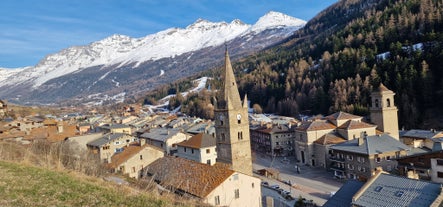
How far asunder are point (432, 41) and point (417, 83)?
57.0ft

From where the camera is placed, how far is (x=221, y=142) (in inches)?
1570

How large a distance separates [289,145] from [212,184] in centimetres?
4962

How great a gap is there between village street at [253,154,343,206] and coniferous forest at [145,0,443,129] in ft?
105

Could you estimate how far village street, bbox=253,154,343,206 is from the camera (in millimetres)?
40688

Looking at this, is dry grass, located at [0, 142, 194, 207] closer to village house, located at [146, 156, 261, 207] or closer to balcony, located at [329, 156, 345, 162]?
village house, located at [146, 156, 261, 207]

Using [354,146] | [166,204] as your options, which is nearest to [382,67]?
[354,146]

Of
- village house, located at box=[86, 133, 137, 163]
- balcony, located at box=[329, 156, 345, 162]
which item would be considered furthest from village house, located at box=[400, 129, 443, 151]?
village house, located at box=[86, 133, 137, 163]

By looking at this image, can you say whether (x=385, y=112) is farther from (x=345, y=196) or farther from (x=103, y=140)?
(x=103, y=140)

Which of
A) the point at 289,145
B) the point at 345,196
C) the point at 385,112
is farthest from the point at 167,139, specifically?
the point at 345,196

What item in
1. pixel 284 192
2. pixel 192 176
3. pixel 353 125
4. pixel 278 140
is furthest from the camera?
pixel 278 140

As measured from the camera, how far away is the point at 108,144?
57844mm

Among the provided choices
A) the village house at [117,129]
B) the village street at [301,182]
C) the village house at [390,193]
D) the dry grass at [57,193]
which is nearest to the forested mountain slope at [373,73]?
the village street at [301,182]

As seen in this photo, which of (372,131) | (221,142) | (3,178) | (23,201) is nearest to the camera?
(23,201)

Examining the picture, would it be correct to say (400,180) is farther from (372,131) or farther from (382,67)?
(382,67)
